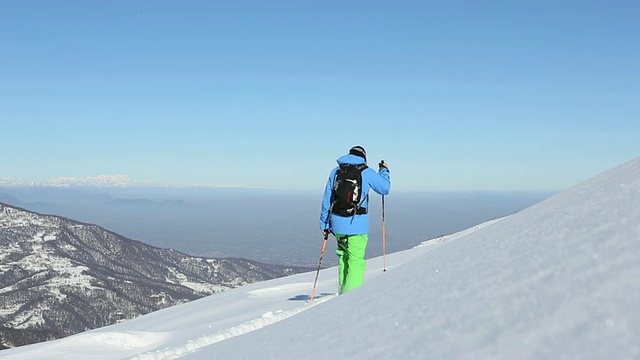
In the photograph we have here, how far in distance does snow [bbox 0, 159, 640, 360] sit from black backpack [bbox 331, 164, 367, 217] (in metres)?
5.12

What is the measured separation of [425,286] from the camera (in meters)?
3.33

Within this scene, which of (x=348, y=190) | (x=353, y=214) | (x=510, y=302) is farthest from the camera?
(x=353, y=214)

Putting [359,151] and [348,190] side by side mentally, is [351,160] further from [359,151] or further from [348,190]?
[348,190]

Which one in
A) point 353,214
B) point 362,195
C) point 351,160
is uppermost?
point 351,160

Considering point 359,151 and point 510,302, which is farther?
point 359,151

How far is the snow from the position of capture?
6.50 ft

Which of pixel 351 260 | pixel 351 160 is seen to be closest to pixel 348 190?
pixel 351 160

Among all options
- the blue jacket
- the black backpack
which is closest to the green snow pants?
the blue jacket

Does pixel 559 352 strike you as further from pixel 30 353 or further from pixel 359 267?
pixel 30 353

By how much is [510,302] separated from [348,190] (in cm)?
736

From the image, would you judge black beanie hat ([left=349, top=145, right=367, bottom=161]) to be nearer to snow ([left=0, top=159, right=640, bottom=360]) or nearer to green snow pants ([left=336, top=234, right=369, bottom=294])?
green snow pants ([left=336, top=234, right=369, bottom=294])

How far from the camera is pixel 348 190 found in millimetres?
9727

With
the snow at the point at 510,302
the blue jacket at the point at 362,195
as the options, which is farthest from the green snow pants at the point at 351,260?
the snow at the point at 510,302

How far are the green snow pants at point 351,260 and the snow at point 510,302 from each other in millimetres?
5230
